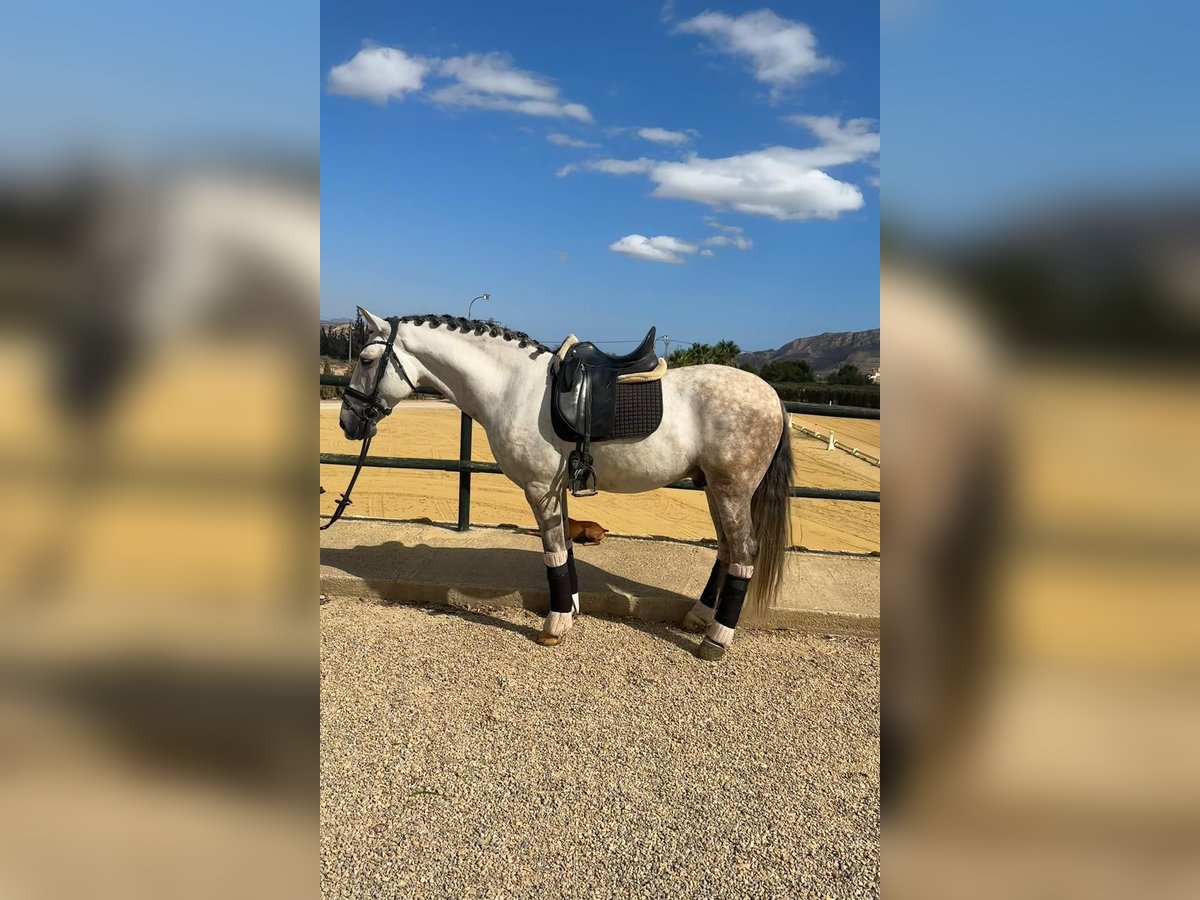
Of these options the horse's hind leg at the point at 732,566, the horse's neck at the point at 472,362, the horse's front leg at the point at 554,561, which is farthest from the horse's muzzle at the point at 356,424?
the horse's hind leg at the point at 732,566

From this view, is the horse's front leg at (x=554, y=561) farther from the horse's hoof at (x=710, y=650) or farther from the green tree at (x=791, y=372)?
the green tree at (x=791, y=372)

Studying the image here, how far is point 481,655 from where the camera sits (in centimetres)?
386

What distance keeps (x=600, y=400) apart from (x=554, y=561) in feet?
3.21

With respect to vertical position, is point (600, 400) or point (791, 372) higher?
point (791, 372)

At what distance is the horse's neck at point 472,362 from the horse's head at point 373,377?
0.10 metres

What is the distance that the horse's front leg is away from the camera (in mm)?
3955

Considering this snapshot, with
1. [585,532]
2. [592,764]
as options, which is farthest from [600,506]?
[592,764]

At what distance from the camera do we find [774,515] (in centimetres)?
400

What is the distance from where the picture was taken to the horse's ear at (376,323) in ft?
13.1

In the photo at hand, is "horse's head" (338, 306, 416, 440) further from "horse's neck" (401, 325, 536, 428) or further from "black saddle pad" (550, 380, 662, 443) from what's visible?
"black saddle pad" (550, 380, 662, 443)

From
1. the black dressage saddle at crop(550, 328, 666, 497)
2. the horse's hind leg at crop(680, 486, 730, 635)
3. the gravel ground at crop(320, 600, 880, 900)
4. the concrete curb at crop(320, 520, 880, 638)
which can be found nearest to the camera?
the gravel ground at crop(320, 600, 880, 900)
